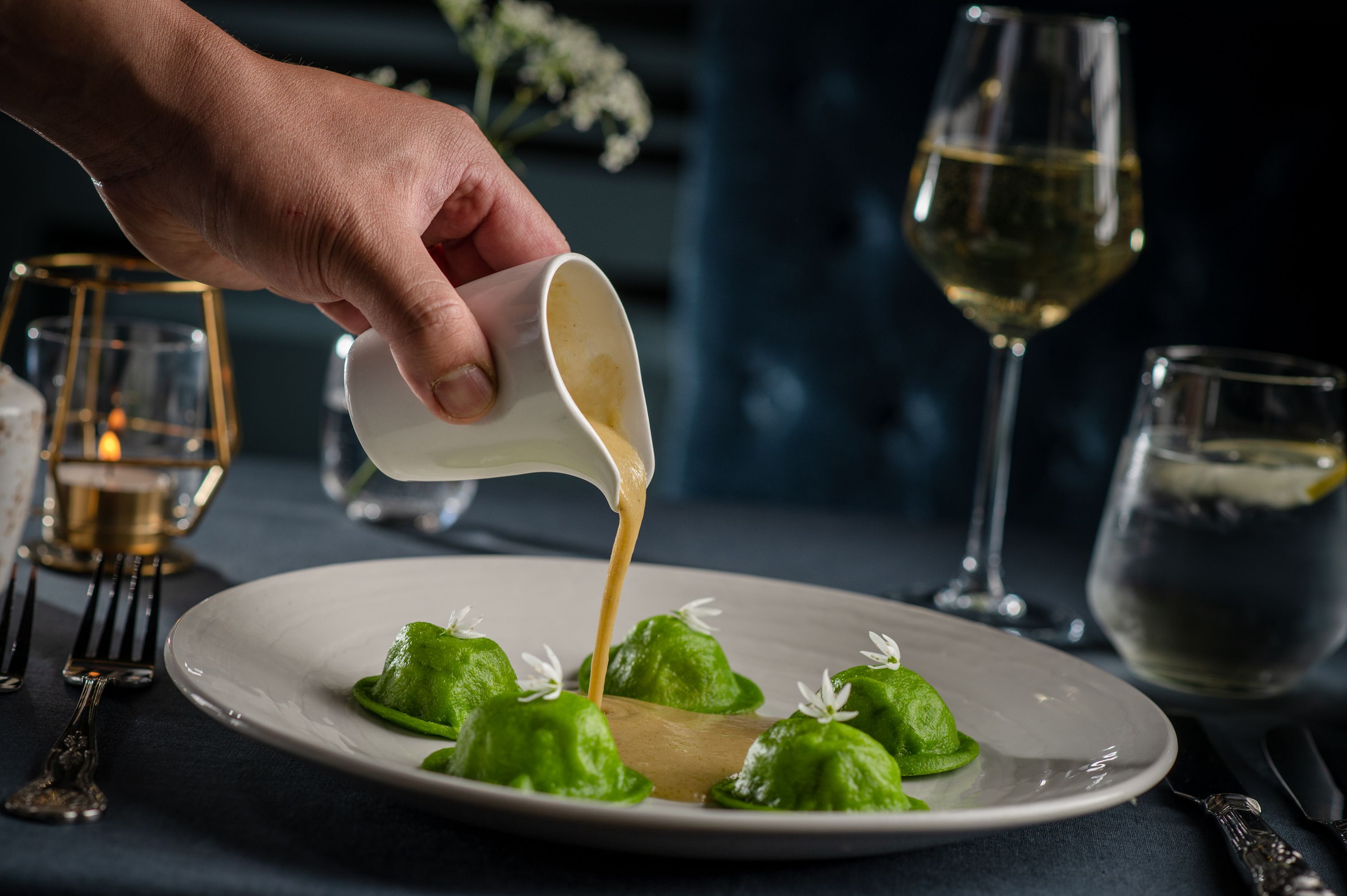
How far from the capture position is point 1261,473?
1157mm

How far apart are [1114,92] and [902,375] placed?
127cm

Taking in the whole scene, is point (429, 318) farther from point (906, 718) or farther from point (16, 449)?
point (906, 718)

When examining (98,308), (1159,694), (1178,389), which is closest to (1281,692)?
(1159,694)

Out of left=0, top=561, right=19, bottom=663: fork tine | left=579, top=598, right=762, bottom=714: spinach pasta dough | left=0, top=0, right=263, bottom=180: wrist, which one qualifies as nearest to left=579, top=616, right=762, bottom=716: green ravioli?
left=579, top=598, right=762, bottom=714: spinach pasta dough

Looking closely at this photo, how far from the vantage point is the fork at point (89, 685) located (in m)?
0.69

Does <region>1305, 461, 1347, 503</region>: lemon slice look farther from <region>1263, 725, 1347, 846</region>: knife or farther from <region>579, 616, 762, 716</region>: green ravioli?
<region>579, 616, 762, 716</region>: green ravioli

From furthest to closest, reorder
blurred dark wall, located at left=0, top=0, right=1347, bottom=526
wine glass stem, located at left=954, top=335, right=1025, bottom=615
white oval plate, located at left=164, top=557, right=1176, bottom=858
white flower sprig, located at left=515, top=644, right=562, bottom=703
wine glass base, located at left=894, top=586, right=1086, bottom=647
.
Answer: blurred dark wall, located at left=0, top=0, right=1347, bottom=526 → wine glass stem, located at left=954, top=335, right=1025, bottom=615 → wine glass base, located at left=894, top=586, right=1086, bottom=647 → white flower sprig, located at left=515, top=644, right=562, bottom=703 → white oval plate, located at left=164, top=557, right=1176, bottom=858

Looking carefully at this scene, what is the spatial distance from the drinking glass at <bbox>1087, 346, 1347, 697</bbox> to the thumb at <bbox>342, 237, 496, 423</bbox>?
0.69 metres

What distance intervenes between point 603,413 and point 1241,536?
622 millimetres

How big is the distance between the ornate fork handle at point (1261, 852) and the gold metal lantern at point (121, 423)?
3.29 feet

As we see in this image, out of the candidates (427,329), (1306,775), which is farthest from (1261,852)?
Answer: (427,329)

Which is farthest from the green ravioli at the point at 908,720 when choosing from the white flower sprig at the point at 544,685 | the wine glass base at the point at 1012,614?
the wine glass base at the point at 1012,614

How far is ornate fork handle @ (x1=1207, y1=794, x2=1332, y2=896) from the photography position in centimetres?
70

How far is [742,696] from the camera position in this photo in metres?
1.04
